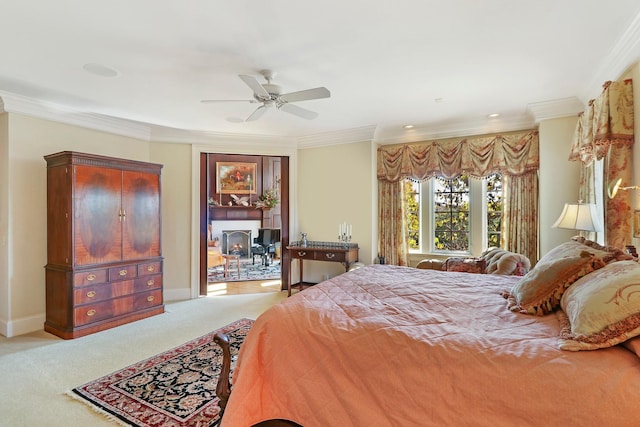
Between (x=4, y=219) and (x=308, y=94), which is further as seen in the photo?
(x=4, y=219)

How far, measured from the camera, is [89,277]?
144 inches

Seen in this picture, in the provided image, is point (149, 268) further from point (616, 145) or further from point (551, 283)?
point (616, 145)

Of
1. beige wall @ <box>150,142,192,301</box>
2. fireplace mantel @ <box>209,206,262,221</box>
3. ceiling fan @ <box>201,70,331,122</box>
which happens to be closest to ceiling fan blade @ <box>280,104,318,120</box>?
ceiling fan @ <box>201,70,331,122</box>

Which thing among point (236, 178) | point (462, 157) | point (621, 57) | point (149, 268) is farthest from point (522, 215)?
point (236, 178)

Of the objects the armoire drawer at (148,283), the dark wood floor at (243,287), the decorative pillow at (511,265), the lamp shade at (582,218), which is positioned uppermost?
the lamp shade at (582,218)

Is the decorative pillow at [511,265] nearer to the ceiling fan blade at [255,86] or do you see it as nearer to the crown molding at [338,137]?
the crown molding at [338,137]

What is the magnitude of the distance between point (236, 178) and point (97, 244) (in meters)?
5.60

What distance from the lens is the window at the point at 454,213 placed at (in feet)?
15.4

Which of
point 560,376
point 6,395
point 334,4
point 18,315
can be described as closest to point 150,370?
point 6,395

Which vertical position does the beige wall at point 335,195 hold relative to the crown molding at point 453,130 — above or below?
below

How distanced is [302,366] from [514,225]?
3915mm

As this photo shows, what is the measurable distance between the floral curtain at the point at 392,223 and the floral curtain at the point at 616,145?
2633 mm

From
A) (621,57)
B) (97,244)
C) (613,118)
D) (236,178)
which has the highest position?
(621,57)

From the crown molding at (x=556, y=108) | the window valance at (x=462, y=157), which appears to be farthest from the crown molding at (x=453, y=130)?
the crown molding at (x=556, y=108)
